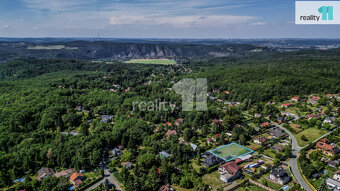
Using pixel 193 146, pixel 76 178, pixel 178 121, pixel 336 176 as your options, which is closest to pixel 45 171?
pixel 76 178

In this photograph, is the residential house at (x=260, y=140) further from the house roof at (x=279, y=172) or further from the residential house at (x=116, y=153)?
the residential house at (x=116, y=153)

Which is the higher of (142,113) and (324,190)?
(142,113)

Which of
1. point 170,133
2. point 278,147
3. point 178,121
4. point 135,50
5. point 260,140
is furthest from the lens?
point 135,50

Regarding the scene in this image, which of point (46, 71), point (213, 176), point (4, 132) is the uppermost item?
point (46, 71)

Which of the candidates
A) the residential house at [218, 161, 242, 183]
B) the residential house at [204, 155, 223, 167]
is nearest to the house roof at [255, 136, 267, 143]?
the residential house at [204, 155, 223, 167]

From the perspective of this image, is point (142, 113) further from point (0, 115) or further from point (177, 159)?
point (0, 115)

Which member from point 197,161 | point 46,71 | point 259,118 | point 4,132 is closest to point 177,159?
point 197,161

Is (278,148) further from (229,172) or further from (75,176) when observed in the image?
(75,176)
